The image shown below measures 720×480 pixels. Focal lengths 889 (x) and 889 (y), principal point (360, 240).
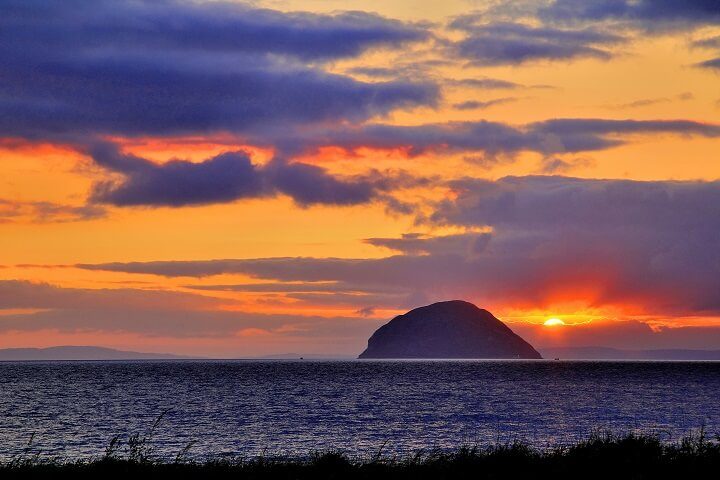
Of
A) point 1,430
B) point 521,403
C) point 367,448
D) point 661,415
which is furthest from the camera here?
point 521,403

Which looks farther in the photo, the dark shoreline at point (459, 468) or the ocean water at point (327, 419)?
the ocean water at point (327, 419)

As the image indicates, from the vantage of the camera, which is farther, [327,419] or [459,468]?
[327,419]

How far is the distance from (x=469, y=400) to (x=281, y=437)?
55.2m

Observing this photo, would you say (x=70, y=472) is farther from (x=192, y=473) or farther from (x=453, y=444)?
(x=453, y=444)

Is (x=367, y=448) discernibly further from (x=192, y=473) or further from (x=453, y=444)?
(x=192, y=473)

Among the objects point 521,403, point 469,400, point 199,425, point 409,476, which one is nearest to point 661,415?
point 521,403

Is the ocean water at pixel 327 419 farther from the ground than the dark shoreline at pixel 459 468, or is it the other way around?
the dark shoreline at pixel 459 468

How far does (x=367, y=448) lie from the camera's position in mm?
62531

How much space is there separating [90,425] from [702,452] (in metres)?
64.2

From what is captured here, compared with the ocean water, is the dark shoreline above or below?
above

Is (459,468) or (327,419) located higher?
(459,468)

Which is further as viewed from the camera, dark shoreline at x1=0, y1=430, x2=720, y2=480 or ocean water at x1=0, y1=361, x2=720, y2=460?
ocean water at x1=0, y1=361, x2=720, y2=460

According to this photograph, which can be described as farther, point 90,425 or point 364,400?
point 364,400

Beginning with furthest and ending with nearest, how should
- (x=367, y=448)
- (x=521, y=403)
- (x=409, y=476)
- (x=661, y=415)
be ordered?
(x=521, y=403), (x=661, y=415), (x=367, y=448), (x=409, y=476)
